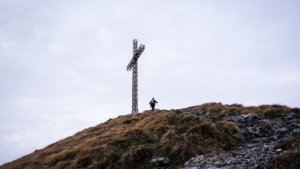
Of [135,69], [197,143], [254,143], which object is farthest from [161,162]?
[135,69]

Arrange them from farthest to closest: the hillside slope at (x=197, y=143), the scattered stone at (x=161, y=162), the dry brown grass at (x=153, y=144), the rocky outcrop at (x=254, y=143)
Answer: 1. the dry brown grass at (x=153, y=144)
2. the scattered stone at (x=161, y=162)
3. the hillside slope at (x=197, y=143)
4. the rocky outcrop at (x=254, y=143)

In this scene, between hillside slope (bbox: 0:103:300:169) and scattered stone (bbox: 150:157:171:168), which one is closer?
hillside slope (bbox: 0:103:300:169)

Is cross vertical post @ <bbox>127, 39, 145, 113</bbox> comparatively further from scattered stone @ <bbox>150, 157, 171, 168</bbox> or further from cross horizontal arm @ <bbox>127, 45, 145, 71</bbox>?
scattered stone @ <bbox>150, 157, 171, 168</bbox>

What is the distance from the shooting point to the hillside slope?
52.2 ft

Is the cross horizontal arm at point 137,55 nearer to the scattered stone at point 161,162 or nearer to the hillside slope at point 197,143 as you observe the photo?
the hillside slope at point 197,143

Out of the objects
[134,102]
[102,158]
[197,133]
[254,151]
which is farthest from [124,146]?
[134,102]

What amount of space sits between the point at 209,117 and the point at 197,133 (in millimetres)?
3838

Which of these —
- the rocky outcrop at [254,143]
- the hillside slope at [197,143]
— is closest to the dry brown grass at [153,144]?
the hillside slope at [197,143]

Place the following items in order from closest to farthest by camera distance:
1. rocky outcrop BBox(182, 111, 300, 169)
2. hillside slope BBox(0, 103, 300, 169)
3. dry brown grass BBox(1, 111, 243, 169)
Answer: rocky outcrop BBox(182, 111, 300, 169)
hillside slope BBox(0, 103, 300, 169)
dry brown grass BBox(1, 111, 243, 169)

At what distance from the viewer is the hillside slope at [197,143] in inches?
627

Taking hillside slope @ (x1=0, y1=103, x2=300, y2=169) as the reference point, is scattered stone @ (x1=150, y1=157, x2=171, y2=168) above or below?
below

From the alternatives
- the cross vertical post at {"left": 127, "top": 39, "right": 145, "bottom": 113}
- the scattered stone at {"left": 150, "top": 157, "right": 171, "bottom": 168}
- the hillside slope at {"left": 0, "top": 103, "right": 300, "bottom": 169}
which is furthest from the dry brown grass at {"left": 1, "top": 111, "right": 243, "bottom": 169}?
the cross vertical post at {"left": 127, "top": 39, "right": 145, "bottom": 113}

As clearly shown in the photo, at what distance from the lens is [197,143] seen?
18.8 m

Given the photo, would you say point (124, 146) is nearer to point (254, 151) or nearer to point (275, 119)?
point (254, 151)
